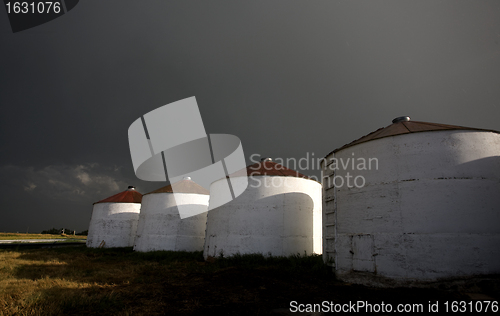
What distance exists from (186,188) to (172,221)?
3.42m

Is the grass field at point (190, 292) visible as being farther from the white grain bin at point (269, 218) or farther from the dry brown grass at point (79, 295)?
the white grain bin at point (269, 218)

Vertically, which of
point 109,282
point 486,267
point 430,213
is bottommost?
point 109,282

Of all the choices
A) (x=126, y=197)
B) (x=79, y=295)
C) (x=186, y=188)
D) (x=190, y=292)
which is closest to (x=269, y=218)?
(x=190, y=292)

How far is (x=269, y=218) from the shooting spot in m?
17.6

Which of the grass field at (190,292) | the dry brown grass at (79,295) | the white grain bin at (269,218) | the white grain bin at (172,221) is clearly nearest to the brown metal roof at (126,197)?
the white grain bin at (172,221)

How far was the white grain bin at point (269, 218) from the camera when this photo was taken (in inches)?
682

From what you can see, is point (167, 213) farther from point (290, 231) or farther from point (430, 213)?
point (430, 213)

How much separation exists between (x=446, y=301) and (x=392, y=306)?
1.52 meters

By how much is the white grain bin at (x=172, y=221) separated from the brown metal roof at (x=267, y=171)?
348 inches

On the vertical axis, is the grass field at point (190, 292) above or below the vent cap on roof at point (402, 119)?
below

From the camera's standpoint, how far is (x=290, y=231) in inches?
691

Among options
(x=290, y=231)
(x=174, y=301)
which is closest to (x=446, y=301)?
(x=174, y=301)

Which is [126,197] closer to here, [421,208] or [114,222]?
[114,222]

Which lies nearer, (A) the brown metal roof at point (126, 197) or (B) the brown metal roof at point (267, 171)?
(B) the brown metal roof at point (267, 171)
